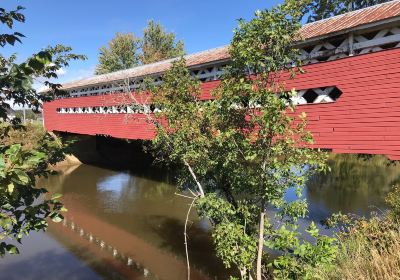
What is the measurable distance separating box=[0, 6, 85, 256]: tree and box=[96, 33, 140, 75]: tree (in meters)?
46.6

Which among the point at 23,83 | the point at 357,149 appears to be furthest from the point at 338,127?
the point at 23,83

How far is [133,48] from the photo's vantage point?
50.2m

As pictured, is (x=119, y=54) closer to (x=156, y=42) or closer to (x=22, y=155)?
(x=156, y=42)

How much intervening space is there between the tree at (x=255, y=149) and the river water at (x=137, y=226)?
318cm

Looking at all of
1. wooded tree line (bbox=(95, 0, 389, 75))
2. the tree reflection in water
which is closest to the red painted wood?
the tree reflection in water

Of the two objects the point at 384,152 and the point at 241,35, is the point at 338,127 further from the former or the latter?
the point at 241,35

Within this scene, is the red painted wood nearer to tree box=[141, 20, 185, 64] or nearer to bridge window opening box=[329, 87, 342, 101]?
bridge window opening box=[329, 87, 342, 101]

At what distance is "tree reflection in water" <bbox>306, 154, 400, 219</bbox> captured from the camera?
14367mm

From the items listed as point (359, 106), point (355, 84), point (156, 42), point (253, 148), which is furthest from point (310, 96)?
point (156, 42)

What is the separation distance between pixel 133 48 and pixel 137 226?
4001cm

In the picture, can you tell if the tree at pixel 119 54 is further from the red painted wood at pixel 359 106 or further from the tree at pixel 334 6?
the red painted wood at pixel 359 106

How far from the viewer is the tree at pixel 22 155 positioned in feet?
8.06

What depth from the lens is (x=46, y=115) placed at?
86.2 ft

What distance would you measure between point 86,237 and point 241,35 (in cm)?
1024
